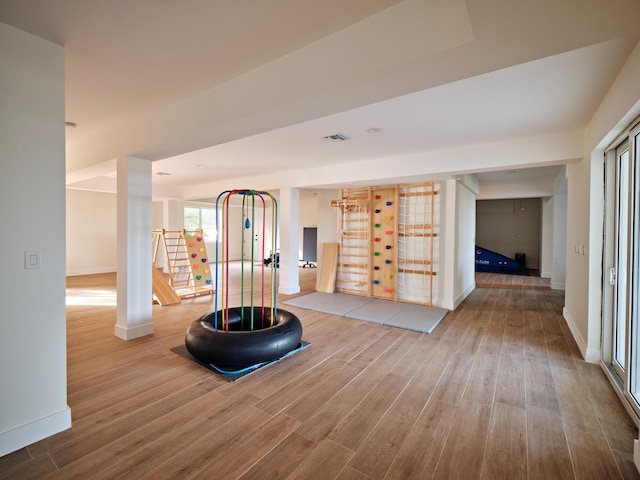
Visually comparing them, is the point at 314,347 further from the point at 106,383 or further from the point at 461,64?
the point at 461,64

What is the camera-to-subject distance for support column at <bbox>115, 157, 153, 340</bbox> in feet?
12.2

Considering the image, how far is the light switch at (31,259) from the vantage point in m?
1.98

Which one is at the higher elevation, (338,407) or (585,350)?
(585,350)

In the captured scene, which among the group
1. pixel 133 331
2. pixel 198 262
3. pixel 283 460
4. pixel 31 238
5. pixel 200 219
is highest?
pixel 200 219

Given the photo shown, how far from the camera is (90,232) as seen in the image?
8.97 meters

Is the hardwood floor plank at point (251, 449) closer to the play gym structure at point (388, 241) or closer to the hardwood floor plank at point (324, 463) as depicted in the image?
the hardwood floor plank at point (324, 463)

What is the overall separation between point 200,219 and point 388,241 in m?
7.99

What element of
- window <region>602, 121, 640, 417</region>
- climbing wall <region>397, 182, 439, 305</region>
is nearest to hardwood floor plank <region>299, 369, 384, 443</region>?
window <region>602, 121, 640, 417</region>

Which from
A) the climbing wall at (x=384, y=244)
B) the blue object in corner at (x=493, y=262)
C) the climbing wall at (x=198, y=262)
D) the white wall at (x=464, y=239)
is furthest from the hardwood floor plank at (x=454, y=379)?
the blue object in corner at (x=493, y=262)

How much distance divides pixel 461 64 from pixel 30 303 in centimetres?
300

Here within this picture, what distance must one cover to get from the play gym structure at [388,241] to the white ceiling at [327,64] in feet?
7.32

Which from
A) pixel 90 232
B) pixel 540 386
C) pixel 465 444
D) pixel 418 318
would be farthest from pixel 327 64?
pixel 90 232

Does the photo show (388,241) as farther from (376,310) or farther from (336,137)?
(336,137)

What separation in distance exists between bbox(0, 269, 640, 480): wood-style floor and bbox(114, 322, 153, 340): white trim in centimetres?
16
